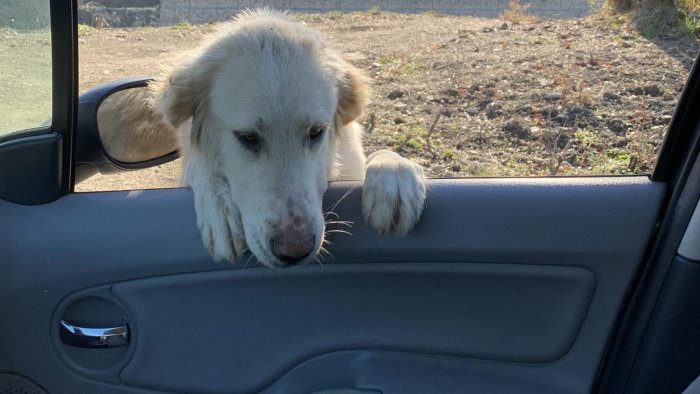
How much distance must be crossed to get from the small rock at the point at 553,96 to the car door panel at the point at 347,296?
1065mm

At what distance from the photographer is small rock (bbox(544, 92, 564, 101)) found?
10.6 ft

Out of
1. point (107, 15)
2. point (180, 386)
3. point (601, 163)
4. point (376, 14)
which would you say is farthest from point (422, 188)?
point (376, 14)

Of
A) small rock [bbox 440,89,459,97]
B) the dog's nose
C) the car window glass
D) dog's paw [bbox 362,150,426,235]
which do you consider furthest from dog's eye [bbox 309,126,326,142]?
small rock [bbox 440,89,459,97]

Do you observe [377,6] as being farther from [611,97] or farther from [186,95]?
[186,95]

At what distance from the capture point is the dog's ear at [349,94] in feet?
9.64

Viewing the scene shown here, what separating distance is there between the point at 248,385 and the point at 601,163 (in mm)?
1583

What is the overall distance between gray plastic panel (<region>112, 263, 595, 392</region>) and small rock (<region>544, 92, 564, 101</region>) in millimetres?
1293

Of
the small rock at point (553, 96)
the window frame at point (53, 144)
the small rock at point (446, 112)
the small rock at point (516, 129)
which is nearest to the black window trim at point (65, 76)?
the window frame at point (53, 144)

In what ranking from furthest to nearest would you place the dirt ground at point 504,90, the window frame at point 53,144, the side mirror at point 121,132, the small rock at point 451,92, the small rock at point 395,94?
the small rock at point 395,94 → the small rock at point 451,92 → the dirt ground at point 504,90 → the side mirror at point 121,132 → the window frame at point 53,144

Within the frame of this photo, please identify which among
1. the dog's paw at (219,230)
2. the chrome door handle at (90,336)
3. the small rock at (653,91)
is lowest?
the chrome door handle at (90,336)

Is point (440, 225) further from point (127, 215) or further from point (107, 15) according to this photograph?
point (107, 15)

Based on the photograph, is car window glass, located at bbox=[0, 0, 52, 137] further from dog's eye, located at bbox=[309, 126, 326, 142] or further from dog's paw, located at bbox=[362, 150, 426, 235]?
dog's paw, located at bbox=[362, 150, 426, 235]

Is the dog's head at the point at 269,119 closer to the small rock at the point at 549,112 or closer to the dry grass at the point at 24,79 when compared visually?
the dry grass at the point at 24,79

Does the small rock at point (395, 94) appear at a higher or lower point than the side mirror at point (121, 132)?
higher
